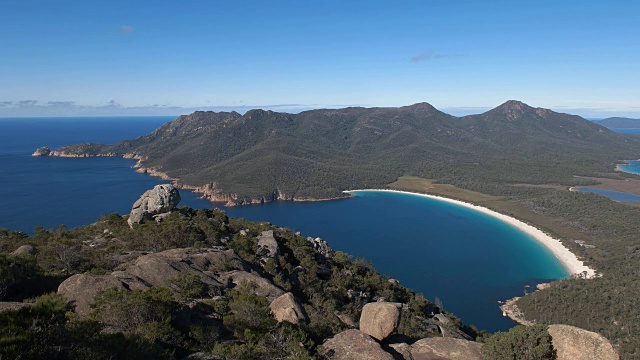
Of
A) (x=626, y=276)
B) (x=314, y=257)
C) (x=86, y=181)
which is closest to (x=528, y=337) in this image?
(x=314, y=257)

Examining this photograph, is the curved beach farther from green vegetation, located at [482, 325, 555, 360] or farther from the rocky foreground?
green vegetation, located at [482, 325, 555, 360]

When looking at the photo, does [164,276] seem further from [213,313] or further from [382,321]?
[382,321]

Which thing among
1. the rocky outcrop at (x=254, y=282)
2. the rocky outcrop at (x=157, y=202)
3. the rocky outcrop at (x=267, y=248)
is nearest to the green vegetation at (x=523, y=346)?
the rocky outcrop at (x=254, y=282)

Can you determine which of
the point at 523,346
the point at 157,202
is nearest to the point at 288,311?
the point at 523,346

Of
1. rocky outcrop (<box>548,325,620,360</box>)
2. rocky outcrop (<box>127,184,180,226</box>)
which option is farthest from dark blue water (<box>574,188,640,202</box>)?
rocky outcrop (<box>127,184,180,226</box>)

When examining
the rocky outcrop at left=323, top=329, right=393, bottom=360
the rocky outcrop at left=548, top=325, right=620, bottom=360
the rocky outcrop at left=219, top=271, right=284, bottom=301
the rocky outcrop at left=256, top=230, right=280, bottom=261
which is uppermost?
the rocky outcrop at left=548, top=325, right=620, bottom=360

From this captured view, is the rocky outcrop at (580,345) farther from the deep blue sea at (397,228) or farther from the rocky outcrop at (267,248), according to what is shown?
the deep blue sea at (397,228)

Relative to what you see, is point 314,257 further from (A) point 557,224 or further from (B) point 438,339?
(A) point 557,224
